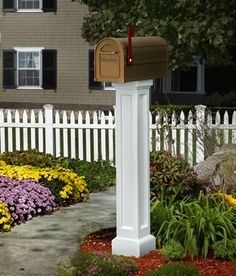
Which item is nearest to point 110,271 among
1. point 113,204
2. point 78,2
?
point 113,204

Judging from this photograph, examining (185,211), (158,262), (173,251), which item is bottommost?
(158,262)

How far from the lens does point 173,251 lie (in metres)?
8.50

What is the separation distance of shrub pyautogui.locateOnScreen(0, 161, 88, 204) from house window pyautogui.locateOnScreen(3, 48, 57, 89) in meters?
19.9

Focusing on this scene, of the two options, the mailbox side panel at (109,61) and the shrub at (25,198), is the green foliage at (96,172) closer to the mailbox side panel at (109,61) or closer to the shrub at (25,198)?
the shrub at (25,198)

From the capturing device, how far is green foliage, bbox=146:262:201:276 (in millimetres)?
7703

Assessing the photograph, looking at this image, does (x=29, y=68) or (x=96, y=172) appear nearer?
(x=96, y=172)

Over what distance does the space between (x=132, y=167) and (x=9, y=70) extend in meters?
25.4

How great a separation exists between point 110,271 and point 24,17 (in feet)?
85.3

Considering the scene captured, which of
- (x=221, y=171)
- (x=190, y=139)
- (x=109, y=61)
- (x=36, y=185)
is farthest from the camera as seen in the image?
(x=190, y=139)

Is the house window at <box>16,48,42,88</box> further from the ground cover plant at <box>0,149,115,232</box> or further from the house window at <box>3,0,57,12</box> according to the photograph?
the ground cover plant at <box>0,149,115,232</box>

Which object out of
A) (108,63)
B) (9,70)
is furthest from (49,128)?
(9,70)

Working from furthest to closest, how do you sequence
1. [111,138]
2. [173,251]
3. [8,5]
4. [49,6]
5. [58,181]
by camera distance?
[8,5] → [49,6] → [111,138] → [58,181] → [173,251]

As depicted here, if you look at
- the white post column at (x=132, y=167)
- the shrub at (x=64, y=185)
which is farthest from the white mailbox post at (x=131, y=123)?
the shrub at (x=64, y=185)

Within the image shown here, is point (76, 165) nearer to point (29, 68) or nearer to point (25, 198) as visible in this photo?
point (25, 198)
